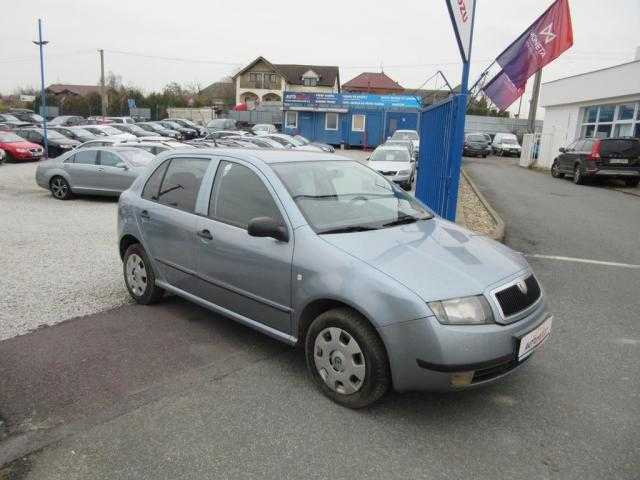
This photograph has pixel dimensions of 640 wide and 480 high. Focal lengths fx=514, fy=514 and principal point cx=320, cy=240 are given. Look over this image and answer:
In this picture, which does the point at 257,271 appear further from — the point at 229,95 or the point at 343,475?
the point at 229,95

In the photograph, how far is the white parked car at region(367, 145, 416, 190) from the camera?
15.1m

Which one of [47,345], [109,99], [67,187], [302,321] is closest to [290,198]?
[302,321]

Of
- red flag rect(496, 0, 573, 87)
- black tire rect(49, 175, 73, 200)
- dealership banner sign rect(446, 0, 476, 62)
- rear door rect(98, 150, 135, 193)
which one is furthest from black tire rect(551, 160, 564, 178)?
black tire rect(49, 175, 73, 200)

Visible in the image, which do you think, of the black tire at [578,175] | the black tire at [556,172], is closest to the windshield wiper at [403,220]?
the black tire at [578,175]

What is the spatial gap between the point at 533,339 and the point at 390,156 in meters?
13.6

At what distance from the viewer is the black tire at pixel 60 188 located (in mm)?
12957

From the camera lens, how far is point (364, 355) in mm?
3113

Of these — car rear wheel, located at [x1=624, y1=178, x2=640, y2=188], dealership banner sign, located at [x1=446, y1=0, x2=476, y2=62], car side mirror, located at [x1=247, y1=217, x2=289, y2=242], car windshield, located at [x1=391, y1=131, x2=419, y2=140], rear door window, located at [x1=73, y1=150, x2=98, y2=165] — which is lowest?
car rear wheel, located at [x1=624, y1=178, x2=640, y2=188]

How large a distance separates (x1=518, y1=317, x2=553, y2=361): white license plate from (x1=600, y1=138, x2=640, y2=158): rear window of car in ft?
52.5

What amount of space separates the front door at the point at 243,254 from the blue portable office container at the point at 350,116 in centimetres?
3538

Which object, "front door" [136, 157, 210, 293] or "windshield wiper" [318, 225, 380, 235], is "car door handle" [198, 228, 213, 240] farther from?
"windshield wiper" [318, 225, 380, 235]

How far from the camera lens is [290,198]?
375 centimetres

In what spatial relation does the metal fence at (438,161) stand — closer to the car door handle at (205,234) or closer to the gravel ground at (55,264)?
the car door handle at (205,234)

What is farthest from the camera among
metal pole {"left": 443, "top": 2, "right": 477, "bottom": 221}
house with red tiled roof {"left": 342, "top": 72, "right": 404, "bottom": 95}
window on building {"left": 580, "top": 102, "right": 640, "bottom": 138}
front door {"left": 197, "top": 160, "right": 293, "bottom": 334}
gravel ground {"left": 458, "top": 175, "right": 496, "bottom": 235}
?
house with red tiled roof {"left": 342, "top": 72, "right": 404, "bottom": 95}
